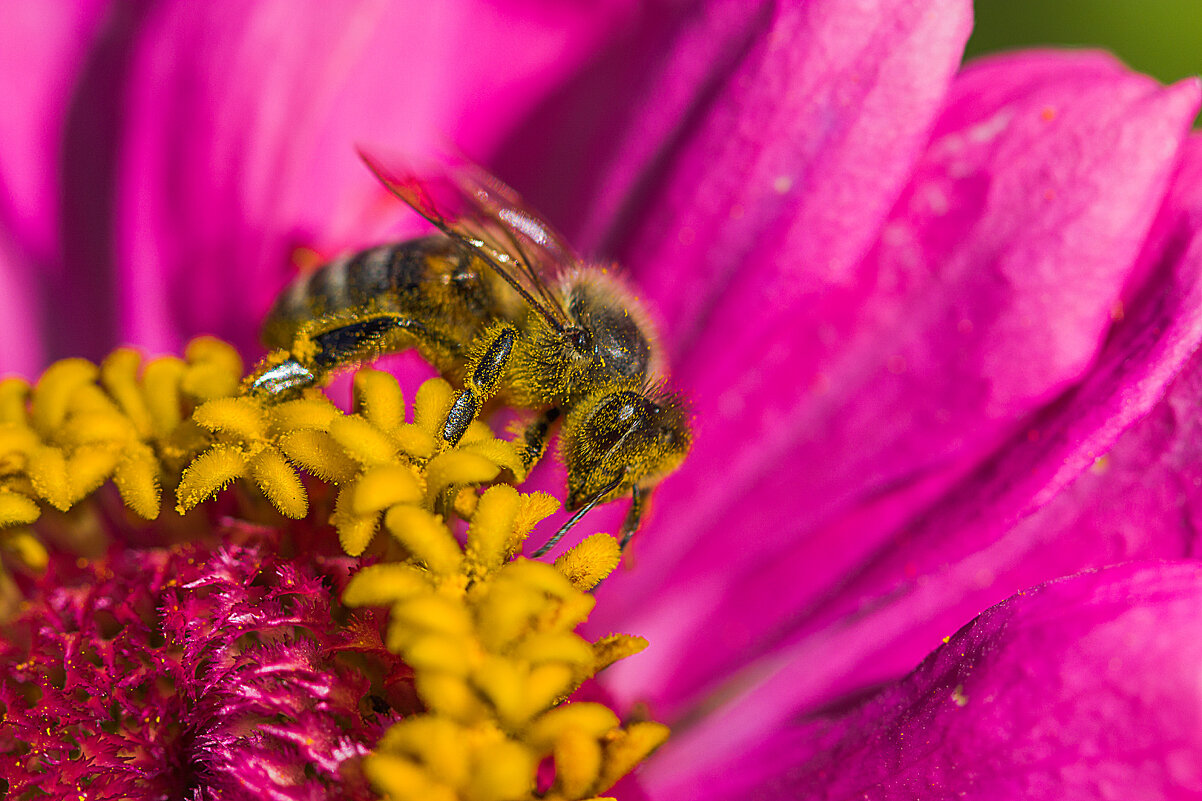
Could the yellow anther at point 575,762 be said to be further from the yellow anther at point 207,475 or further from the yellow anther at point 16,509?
the yellow anther at point 16,509

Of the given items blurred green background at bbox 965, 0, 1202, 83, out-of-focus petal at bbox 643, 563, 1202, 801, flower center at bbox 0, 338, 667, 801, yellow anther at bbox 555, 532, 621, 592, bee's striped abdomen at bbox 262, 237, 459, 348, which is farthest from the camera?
blurred green background at bbox 965, 0, 1202, 83

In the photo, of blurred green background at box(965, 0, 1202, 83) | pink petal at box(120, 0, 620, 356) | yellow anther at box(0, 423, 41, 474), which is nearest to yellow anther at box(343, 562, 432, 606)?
yellow anther at box(0, 423, 41, 474)

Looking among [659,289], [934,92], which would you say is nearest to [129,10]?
[659,289]

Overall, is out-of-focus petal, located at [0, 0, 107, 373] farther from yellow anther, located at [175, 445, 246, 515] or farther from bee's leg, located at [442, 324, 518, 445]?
bee's leg, located at [442, 324, 518, 445]

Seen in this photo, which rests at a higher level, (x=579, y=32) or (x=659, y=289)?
(x=579, y=32)

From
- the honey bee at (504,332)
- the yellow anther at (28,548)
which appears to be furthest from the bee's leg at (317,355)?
the yellow anther at (28,548)

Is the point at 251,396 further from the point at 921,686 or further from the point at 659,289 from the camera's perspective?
the point at 921,686

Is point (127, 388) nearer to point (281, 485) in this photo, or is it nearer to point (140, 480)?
point (140, 480)
